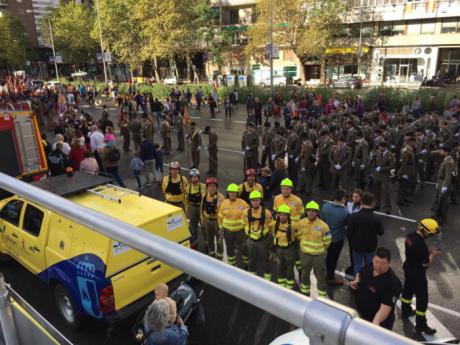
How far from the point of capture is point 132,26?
4516 centimetres

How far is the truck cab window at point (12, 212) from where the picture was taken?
262 inches

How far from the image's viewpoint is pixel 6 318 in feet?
5.73

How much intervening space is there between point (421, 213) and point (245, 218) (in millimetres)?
5918

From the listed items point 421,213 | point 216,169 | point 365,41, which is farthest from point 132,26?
point 421,213

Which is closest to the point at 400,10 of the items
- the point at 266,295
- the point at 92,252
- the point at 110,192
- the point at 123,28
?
the point at 123,28

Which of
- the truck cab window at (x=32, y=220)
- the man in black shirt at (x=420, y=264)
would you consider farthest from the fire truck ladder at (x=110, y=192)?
the man in black shirt at (x=420, y=264)

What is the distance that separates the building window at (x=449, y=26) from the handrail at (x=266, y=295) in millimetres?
51914

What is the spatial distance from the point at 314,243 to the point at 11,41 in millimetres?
71073

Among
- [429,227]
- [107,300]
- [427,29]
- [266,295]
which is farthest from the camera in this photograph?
[427,29]

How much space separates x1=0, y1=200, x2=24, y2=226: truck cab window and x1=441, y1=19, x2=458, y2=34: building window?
49.4 metres

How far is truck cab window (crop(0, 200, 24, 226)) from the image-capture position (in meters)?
6.66

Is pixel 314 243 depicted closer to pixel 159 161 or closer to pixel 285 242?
pixel 285 242

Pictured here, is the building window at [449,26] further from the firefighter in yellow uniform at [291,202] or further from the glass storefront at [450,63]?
the firefighter in yellow uniform at [291,202]

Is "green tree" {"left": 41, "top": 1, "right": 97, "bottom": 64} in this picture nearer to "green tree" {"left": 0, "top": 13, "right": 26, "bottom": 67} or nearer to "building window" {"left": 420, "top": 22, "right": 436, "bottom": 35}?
"green tree" {"left": 0, "top": 13, "right": 26, "bottom": 67}
